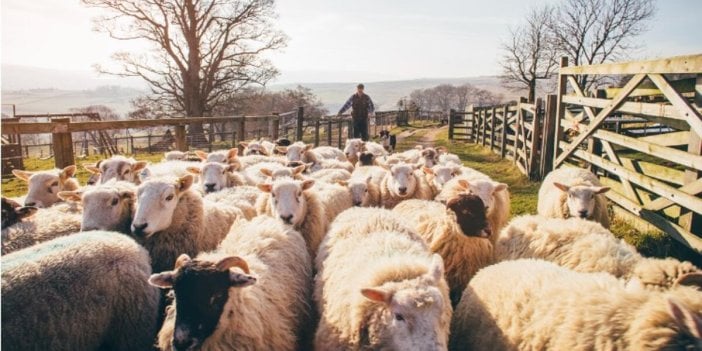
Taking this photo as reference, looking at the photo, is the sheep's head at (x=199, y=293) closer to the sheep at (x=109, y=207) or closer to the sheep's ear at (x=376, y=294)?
the sheep's ear at (x=376, y=294)

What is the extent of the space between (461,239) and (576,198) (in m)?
1.98

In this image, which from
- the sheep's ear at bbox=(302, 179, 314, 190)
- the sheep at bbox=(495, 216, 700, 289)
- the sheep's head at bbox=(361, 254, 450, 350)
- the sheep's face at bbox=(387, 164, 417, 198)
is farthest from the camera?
the sheep's face at bbox=(387, 164, 417, 198)

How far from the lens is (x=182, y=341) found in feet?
7.54

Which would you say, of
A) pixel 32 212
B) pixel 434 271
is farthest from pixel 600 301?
pixel 32 212

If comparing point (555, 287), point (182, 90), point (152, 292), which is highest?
point (182, 90)

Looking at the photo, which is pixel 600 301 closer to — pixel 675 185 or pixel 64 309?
pixel 64 309

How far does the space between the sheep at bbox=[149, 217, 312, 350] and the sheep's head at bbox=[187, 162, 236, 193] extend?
2.37 meters

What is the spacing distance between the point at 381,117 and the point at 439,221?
98.8 feet

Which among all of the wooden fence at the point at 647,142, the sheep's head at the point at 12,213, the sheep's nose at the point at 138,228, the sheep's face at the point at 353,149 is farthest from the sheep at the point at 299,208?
the sheep's face at the point at 353,149

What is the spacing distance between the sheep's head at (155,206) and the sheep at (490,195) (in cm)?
272

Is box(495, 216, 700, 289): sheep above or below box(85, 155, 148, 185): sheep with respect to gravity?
below

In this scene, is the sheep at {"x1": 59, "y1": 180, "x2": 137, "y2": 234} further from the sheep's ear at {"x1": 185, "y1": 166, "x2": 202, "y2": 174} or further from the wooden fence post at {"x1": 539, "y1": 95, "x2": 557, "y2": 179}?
the wooden fence post at {"x1": 539, "y1": 95, "x2": 557, "y2": 179}

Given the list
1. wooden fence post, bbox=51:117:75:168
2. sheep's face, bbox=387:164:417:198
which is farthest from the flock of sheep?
wooden fence post, bbox=51:117:75:168

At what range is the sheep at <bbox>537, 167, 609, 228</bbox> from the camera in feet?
16.7
